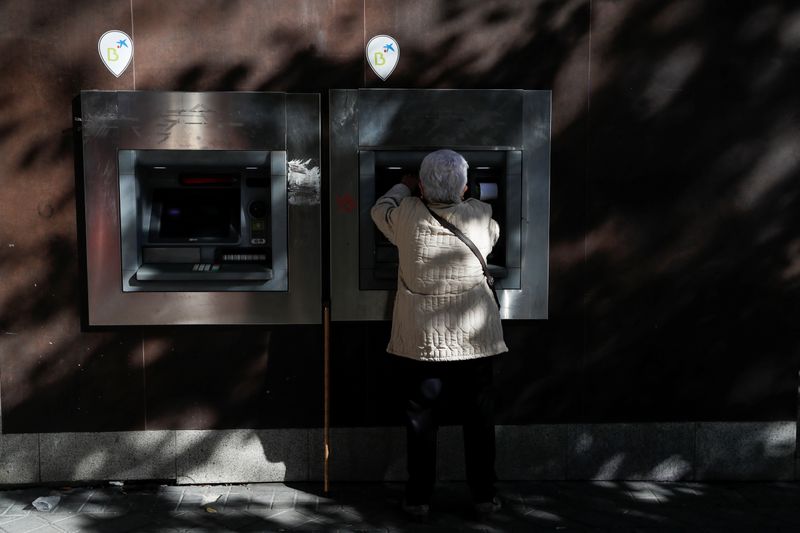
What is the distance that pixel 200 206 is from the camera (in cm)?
494

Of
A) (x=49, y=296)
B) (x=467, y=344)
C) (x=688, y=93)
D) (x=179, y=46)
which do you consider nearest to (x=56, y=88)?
(x=179, y=46)

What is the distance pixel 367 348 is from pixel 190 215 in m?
1.28

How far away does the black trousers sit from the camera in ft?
14.7

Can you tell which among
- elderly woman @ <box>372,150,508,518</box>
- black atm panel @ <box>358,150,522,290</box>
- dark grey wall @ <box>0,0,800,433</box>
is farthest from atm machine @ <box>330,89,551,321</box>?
elderly woman @ <box>372,150,508,518</box>

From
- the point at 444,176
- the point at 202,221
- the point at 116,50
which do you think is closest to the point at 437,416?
the point at 444,176

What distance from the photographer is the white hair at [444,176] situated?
4371mm

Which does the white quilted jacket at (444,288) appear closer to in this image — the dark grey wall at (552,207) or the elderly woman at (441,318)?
the elderly woman at (441,318)

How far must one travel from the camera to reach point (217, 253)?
16.2ft

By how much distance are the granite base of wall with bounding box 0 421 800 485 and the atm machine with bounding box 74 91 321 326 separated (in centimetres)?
74

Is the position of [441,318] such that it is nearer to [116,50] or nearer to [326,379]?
[326,379]

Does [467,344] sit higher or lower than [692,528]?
higher

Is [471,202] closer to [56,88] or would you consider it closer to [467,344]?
[467,344]

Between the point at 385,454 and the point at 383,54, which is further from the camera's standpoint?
the point at 385,454

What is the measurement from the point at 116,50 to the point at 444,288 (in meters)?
2.29
